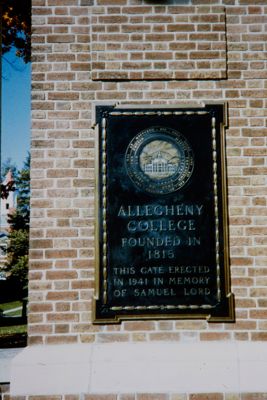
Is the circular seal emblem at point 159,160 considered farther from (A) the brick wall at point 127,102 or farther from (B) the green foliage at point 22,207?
(B) the green foliage at point 22,207

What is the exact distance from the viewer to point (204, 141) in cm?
330

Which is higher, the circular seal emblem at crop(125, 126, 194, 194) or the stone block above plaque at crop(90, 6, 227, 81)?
the stone block above plaque at crop(90, 6, 227, 81)

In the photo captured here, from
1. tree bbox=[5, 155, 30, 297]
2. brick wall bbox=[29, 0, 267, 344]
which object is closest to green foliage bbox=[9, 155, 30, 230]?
tree bbox=[5, 155, 30, 297]

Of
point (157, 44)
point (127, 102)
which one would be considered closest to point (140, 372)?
point (127, 102)

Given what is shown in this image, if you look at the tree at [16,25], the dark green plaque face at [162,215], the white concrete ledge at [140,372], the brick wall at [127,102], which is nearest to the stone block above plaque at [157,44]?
the brick wall at [127,102]

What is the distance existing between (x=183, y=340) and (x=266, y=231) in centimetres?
114

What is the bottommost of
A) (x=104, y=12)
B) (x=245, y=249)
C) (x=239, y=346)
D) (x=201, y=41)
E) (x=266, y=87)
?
(x=239, y=346)

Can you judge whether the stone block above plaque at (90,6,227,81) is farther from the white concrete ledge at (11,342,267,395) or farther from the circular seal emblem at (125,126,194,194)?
the white concrete ledge at (11,342,267,395)

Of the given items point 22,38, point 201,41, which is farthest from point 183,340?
point 22,38

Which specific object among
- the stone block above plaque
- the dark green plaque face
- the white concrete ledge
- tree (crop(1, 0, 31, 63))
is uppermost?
tree (crop(1, 0, 31, 63))

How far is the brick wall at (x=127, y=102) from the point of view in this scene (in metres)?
3.16

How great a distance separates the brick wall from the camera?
3158mm

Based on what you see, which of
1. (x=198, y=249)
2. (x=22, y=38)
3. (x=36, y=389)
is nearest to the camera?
(x=36, y=389)

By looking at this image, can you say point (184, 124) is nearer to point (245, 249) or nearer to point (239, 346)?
point (245, 249)
